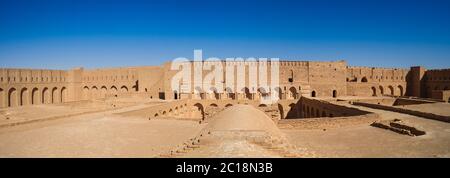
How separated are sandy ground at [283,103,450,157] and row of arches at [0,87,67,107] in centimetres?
3363

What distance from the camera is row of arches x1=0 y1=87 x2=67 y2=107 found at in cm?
3381

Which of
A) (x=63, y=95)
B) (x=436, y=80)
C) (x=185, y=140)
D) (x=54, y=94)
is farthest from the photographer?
(x=63, y=95)

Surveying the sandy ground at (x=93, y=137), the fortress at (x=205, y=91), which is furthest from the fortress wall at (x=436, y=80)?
the sandy ground at (x=93, y=137)

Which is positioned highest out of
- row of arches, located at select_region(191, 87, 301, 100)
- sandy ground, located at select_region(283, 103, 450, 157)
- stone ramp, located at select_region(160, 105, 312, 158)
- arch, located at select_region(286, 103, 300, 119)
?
row of arches, located at select_region(191, 87, 301, 100)

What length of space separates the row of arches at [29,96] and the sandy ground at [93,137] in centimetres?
2291

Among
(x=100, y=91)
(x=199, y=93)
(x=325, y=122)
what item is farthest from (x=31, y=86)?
(x=325, y=122)

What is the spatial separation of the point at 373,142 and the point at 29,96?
39.8 metres

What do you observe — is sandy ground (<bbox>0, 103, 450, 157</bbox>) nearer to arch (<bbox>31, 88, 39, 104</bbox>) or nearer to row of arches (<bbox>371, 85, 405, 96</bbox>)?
arch (<bbox>31, 88, 39, 104</bbox>)

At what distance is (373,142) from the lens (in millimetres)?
11547

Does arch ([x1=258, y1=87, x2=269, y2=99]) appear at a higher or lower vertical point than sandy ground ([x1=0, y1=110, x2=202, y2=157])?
higher

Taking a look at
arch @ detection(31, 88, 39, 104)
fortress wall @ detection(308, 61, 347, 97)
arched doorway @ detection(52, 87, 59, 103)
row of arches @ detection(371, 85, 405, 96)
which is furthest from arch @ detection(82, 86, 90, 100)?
row of arches @ detection(371, 85, 405, 96)

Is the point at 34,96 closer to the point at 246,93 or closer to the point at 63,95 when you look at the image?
the point at 63,95
